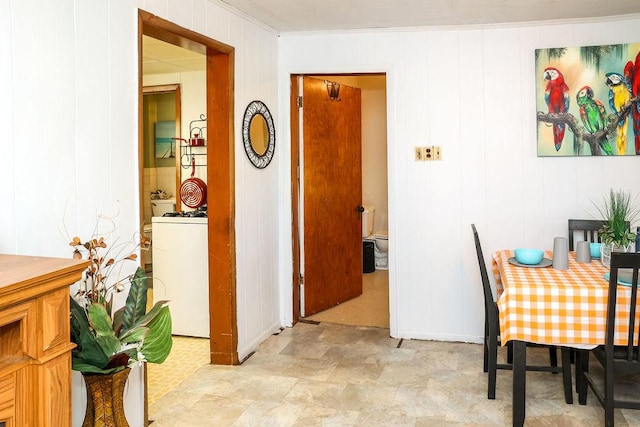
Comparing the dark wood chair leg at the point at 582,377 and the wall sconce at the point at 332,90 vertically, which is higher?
the wall sconce at the point at 332,90

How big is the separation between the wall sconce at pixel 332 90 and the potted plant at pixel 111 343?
3130 mm

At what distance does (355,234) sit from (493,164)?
1717 millimetres

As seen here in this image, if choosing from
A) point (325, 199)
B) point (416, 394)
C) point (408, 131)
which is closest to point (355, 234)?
point (325, 199)

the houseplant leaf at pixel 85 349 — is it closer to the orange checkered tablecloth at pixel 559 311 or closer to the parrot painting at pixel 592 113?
the orange checkered tablecloth at pixel 559 311

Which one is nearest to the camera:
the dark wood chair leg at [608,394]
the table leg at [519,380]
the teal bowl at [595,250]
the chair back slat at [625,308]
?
the chair back slat at [625,308]

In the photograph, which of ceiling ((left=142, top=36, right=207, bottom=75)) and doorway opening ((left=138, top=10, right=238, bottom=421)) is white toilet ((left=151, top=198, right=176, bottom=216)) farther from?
doorway opening ((left=138, top=10, right=238, bottom=421))

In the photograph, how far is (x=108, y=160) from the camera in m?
2.35

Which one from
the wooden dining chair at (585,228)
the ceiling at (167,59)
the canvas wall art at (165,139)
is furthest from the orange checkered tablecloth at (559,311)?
the canvas wall art at (165,139)

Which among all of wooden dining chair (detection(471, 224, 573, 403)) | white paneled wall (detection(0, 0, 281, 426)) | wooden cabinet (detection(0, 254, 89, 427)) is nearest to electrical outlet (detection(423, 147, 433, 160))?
wooden dining chair (detection(471, 224, 573, 403))

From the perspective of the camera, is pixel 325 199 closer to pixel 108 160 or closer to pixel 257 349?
pixel 257 349

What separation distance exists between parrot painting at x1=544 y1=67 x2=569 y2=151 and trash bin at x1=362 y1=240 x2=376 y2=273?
301cm

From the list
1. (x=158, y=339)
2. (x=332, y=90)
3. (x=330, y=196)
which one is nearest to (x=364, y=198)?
(x=330, y=196)

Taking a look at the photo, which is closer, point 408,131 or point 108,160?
point 108,160

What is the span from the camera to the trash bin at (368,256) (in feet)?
20.9
